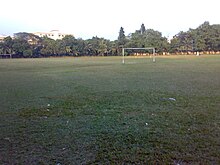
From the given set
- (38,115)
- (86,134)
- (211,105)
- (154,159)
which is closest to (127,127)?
(86,134)

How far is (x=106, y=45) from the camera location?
69062 millimetres

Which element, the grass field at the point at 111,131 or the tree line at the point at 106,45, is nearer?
the grass field at the point at 111,131

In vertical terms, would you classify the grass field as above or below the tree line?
below

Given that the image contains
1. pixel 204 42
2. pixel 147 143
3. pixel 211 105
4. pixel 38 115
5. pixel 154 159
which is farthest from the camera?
pixel 204 42

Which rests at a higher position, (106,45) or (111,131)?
(106,45)

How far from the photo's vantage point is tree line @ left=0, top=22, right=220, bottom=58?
64875 mm

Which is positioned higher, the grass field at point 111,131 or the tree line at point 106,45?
the tree line at point 106,45

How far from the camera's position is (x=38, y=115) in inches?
237

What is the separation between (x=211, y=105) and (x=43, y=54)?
215ft

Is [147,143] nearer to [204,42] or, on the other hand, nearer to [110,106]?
[110,106]

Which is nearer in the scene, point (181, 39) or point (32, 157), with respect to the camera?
point (32, 157)

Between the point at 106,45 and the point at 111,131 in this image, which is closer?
the point at 111,131

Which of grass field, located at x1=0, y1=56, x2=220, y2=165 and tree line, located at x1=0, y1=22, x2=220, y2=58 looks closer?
grass field, located at x1=0, y1=56, x2=220, y2=165

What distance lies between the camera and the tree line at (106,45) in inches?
2554
